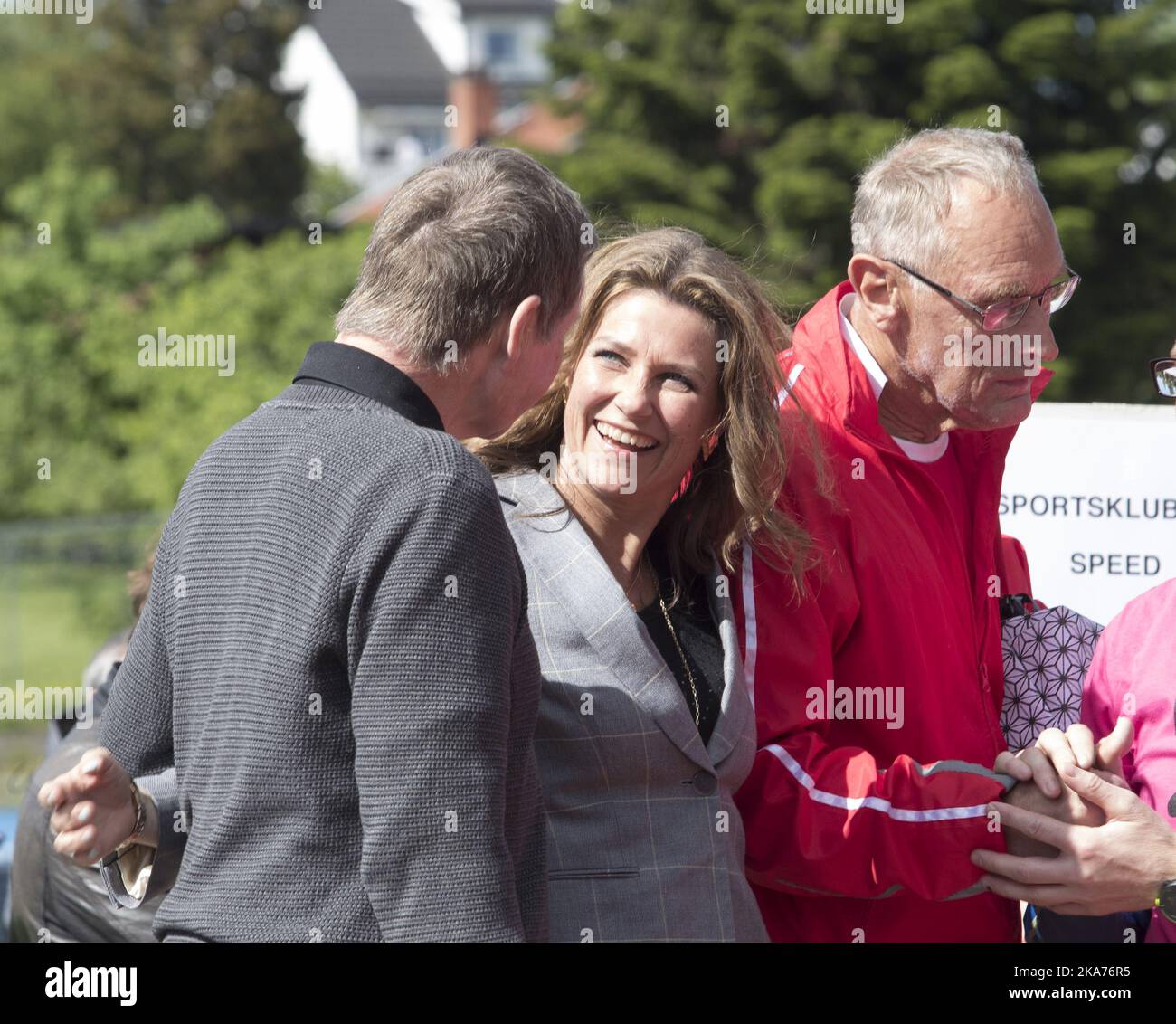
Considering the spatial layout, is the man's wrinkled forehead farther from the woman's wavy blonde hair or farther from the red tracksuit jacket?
the woman's wavy blonde hair

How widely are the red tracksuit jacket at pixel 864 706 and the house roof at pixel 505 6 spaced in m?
60.5

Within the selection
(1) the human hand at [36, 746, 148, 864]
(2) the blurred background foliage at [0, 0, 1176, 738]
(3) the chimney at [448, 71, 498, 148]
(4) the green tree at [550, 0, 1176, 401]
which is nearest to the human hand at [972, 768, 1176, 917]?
(1) the human hand at [36, 746, 148, 864]

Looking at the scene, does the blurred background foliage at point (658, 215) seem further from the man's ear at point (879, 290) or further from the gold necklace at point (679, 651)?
the gold necklace at point (679, 651)

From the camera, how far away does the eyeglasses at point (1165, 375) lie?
3.18 metres

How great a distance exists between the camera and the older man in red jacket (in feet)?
8.97

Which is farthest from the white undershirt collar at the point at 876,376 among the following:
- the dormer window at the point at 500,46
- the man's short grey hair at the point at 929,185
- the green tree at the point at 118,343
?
the dormer window at the point at 500,46

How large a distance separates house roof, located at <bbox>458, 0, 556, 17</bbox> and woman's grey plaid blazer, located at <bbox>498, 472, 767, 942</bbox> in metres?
61.0

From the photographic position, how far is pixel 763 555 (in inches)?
113

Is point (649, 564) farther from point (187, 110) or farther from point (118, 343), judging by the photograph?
point (187, 110)

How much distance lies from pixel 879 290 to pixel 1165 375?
0.64m

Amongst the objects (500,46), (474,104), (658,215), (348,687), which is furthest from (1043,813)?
(500,46)
